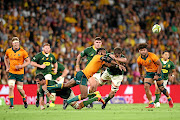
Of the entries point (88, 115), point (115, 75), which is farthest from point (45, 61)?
point (88, 115)

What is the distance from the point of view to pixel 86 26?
22.0 metres

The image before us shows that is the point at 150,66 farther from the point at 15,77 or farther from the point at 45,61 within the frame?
the point at 15,77

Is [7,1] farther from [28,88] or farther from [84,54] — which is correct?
[84,54]

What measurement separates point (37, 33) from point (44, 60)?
6.29 metres

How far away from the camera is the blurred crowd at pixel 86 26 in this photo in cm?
1886

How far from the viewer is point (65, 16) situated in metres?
21.8

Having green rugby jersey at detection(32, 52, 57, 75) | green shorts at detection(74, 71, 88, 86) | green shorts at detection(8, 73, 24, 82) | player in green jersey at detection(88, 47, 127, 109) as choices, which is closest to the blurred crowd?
green shorts at detection(8, 73, 24, 82)

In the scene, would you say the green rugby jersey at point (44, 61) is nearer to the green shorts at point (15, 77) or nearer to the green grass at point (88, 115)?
the green shorts at point (15, 77)

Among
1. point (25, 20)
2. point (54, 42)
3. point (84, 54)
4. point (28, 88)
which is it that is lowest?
point (28, 88)

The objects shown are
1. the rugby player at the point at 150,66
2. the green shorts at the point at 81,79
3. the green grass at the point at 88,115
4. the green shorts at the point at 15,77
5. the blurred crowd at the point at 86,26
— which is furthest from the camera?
the blurred crowd at the point at 86,26

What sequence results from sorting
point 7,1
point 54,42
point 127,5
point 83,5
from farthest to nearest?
point 127,5
point 83,5
point 7,1
point 54,42

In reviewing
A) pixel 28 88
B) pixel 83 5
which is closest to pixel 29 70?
pixel 28 88

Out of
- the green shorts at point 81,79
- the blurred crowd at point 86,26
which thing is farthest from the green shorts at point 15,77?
the blurred crowd at point 86,26

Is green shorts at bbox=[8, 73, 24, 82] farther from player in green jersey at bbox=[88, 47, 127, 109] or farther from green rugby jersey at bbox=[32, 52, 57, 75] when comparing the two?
player in green jersey at bbox=[88, 47, 127, 109]
